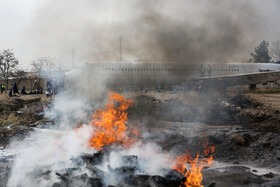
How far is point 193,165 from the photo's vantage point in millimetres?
8281

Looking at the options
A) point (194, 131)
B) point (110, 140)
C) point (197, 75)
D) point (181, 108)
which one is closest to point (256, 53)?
point (197, 75)

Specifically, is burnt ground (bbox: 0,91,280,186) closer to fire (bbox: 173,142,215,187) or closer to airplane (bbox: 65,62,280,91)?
fire (bbox: 173,142,215,187)

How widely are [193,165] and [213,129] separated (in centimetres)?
415

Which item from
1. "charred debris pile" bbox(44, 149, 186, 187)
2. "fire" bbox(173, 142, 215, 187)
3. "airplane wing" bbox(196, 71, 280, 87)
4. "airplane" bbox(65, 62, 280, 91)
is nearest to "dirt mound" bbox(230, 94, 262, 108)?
"airplane wing" bbox(196, 71, 280, 87)

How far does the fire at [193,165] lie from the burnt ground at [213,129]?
258mm

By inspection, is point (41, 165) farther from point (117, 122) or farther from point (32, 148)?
point (117, 122)

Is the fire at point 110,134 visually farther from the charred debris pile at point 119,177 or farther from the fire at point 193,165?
the fire at point 193,165

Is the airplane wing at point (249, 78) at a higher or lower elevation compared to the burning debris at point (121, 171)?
higher

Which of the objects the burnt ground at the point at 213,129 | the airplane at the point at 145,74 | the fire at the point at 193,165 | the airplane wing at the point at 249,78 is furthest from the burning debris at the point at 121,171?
the airplane at the point at 145,74

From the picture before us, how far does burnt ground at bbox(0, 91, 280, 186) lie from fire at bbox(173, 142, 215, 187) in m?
0.26

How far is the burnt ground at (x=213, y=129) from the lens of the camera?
792 centimetres

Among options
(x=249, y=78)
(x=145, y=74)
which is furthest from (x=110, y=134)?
(x=145, y=74)

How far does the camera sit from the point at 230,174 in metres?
7.54

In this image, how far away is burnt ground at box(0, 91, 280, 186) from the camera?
792 centimetres
